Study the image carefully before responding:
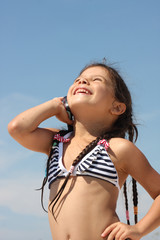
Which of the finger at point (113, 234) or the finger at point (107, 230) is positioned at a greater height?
the finger at point (107, 230)

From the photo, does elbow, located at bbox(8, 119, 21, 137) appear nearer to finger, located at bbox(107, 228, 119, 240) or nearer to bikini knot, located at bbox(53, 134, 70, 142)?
bikini knot, located at bbox(53, 134, 70, 142)

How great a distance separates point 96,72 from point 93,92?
1.03 feet

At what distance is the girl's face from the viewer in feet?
11.3

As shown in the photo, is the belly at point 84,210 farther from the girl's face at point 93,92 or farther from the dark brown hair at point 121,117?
the girl's face at point 93,92

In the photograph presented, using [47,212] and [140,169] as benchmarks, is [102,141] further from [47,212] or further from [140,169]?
[47,212]

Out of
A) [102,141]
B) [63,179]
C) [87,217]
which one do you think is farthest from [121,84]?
[87,217]

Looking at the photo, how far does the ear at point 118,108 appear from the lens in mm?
3641

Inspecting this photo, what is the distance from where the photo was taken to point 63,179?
126 inches

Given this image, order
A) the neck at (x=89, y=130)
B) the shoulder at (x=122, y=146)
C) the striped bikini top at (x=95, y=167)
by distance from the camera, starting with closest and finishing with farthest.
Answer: the striped bikini top at (x=95, y=167)
the shoulder at (x=122, y=146)
the neck at (x=89, y=130)

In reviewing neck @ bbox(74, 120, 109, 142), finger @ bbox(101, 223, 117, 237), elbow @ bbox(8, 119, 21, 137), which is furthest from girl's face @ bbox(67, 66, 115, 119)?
finger @ bbox(101, 223, 117, 237)

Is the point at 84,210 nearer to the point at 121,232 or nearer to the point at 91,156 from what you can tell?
the point at 121,232

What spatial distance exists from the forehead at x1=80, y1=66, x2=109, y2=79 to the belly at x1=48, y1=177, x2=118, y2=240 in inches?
45.2

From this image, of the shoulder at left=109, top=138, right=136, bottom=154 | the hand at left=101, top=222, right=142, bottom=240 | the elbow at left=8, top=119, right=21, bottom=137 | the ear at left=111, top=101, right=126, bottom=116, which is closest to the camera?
the hand at left=101, top=222, right=142, bottom=240

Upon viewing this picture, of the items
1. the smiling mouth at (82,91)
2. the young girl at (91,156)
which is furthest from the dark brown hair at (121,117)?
the smiling mouth at (82,91)
